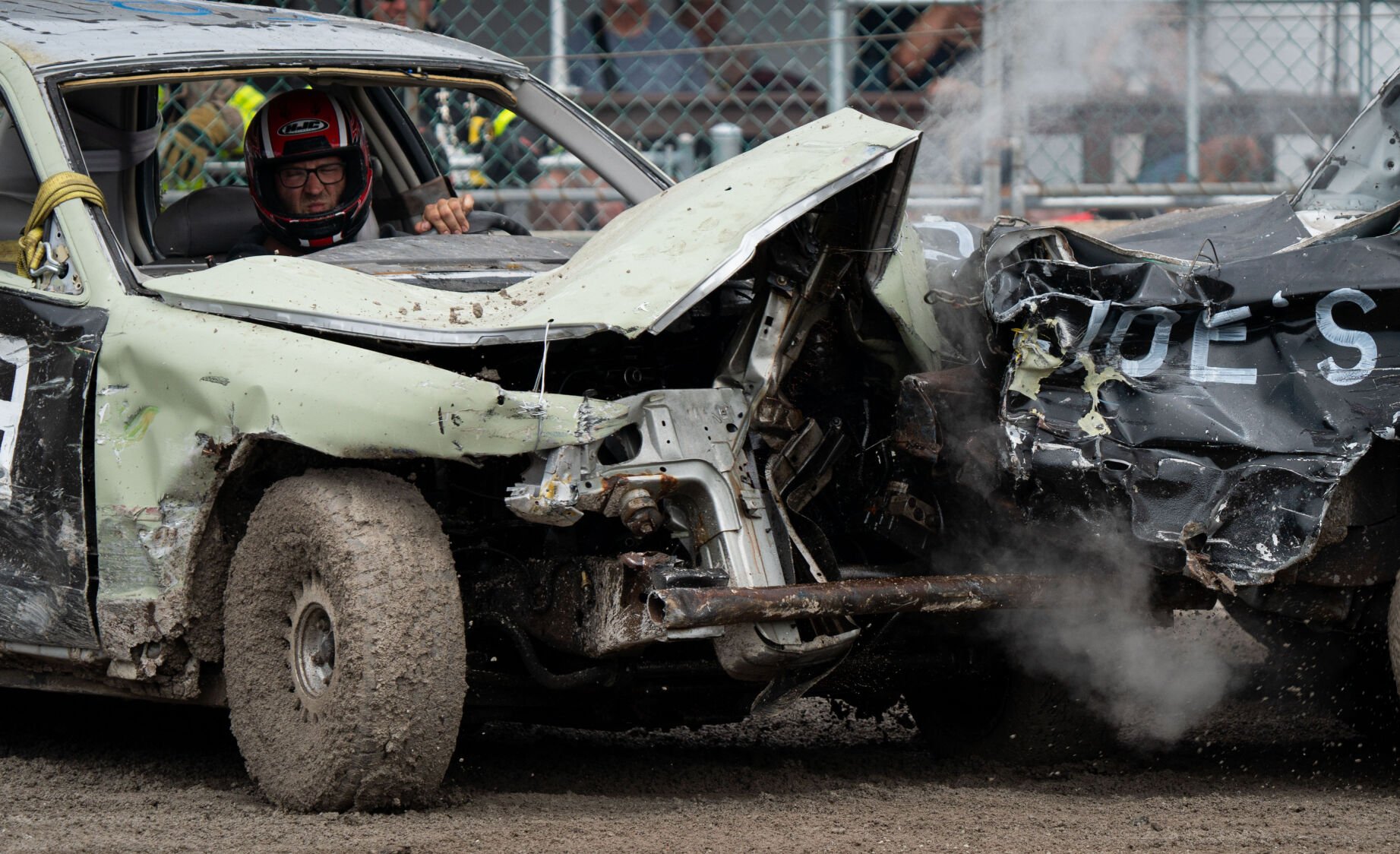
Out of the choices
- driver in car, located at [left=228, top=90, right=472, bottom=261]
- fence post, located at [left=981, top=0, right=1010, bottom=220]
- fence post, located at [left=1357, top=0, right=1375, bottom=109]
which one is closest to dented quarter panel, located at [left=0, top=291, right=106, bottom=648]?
driver in car, located at [left=228, top=90, right=472, bottom=261]

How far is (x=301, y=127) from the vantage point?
520 centimetres

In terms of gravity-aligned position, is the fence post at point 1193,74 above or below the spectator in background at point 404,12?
below

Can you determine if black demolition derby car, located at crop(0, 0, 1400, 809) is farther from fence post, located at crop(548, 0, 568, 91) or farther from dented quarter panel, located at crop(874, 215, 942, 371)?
fence post, located at crop(548, 0, 568, 91)

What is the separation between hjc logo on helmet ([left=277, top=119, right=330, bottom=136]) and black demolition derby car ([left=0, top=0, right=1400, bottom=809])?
0.64 meters

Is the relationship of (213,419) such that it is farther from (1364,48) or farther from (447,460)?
(1364,48)

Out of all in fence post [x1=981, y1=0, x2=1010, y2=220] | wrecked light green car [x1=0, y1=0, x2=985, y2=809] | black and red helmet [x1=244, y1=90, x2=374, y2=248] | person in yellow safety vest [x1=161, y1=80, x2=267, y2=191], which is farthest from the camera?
person in yellow safety vest [x1=161, y1=80, x2=267, y2=191]

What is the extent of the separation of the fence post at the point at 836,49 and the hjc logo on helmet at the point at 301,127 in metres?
2.90

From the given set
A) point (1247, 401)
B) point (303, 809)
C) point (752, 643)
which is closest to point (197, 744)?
point (303, 809)

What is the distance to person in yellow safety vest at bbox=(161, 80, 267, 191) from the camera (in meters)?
7.77

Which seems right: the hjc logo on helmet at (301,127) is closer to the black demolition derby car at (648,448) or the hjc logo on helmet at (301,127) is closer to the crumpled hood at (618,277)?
the black demolition derby car at (648,448)

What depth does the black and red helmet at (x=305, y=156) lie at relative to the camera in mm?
5152

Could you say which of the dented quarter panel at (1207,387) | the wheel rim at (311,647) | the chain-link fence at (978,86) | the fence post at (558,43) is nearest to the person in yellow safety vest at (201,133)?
the chain-link fence at (978,86)

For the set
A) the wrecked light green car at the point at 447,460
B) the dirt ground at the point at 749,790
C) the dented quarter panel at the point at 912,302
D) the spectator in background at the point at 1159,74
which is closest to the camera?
the dirt ground at the point at 749,790

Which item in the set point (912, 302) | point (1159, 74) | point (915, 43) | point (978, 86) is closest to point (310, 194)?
point (912, 302)
